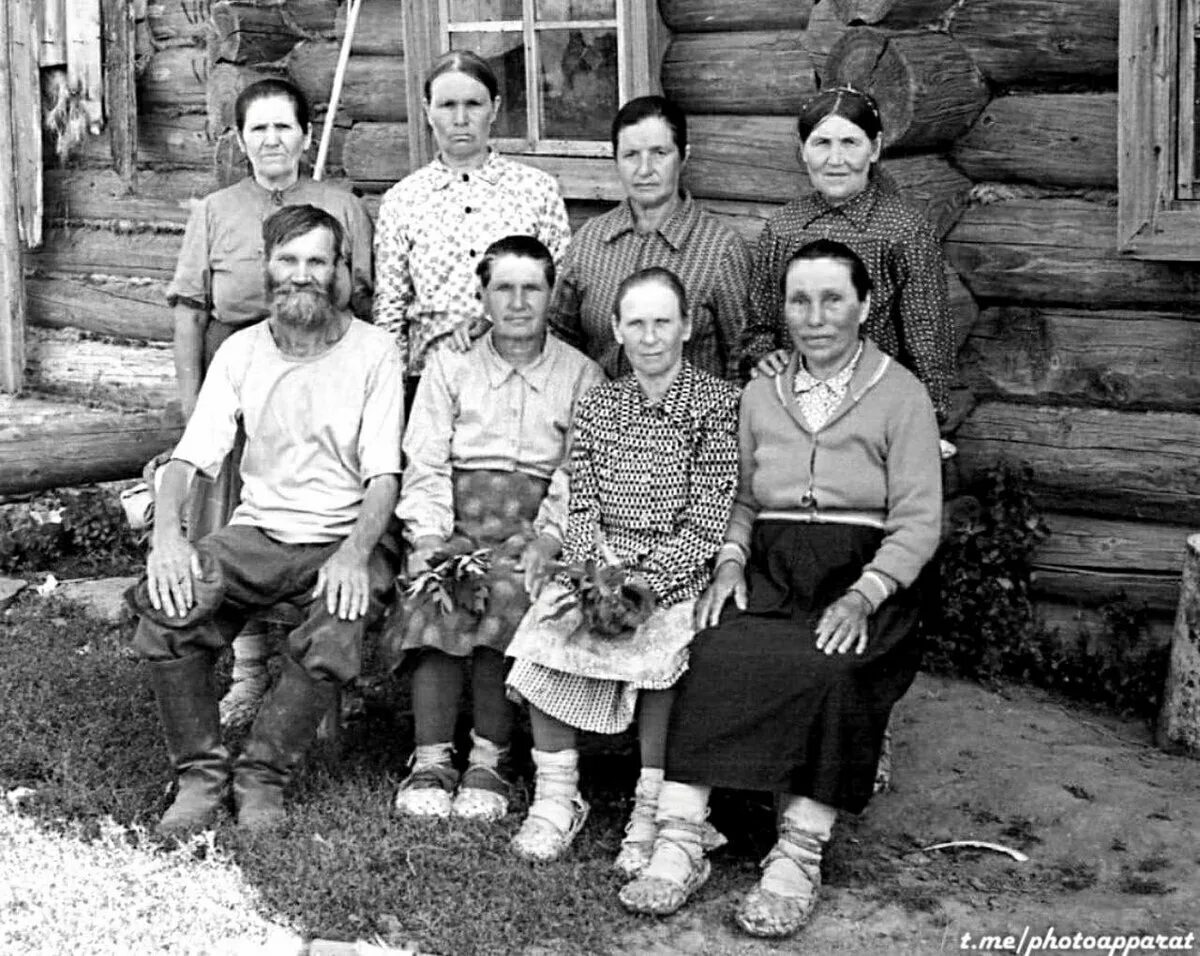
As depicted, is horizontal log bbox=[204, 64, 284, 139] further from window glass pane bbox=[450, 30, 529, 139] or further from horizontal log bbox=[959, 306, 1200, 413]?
horizontal log bbox=[959, 306, 1200, 413]

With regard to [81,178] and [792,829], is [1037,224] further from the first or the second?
[81,178]

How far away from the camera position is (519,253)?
15.5 ft

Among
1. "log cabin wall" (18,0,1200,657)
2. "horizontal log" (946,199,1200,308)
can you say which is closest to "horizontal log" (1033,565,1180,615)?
"log cabin wall" (18,0,1200,657)

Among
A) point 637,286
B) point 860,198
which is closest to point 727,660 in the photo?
point 637,286

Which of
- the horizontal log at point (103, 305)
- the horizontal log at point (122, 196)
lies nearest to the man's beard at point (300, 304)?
the horizontal log at point (122, 196)

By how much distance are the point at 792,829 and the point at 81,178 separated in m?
6.50

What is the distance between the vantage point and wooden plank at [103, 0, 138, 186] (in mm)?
8758

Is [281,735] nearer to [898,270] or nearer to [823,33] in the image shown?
[898,270]

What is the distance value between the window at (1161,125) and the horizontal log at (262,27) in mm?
3309

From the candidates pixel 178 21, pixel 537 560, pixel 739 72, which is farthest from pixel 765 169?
pixel 178 21

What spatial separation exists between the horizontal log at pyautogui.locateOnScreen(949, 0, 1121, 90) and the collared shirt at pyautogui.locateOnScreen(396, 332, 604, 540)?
168cm

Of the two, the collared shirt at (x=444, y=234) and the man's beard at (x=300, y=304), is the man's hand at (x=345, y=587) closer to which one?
the man's beard at (x=300, y=304)

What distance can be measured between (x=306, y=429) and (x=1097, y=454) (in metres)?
2.46

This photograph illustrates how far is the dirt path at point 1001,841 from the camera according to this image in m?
4.09
